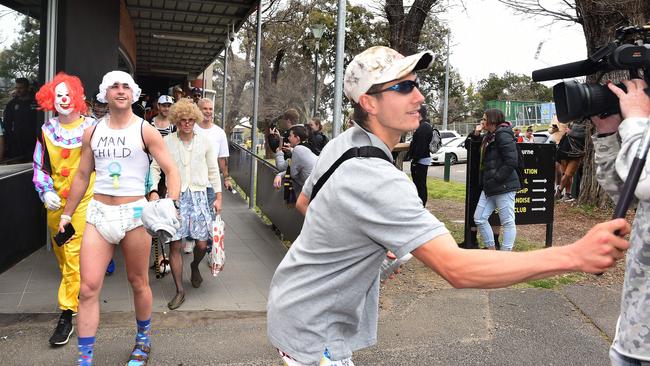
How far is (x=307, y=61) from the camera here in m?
40.2

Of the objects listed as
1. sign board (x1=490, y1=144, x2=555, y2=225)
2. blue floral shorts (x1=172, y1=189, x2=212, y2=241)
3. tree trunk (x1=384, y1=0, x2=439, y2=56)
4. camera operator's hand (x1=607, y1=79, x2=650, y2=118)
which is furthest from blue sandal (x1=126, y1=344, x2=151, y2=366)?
tree trunk (x1=384, y1=0, x2=439, y2=56)

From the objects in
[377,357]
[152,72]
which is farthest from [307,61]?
[377,357]

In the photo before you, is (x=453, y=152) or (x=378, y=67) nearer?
(x=378, y=67)

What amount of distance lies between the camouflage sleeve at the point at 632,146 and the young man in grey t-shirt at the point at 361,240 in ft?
1.73

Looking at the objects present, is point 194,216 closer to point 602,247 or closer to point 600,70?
point 600,70

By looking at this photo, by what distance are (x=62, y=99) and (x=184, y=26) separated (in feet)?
28.9

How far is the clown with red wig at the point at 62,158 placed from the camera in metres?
4.55

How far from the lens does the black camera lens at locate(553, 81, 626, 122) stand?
1.86 m

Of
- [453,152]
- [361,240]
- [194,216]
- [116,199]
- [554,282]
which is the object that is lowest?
[554,282]

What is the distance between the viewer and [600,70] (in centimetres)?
192

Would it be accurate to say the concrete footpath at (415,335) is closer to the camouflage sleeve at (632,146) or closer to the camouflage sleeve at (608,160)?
the camouflage sleeve at (608,160)

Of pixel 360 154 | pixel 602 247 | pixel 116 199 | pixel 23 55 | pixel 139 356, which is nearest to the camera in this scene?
pixel 602 247

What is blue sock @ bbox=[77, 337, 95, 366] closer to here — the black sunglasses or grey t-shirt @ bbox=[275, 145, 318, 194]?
the black sunglasses

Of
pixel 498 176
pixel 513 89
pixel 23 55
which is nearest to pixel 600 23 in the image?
pixel 498 176
